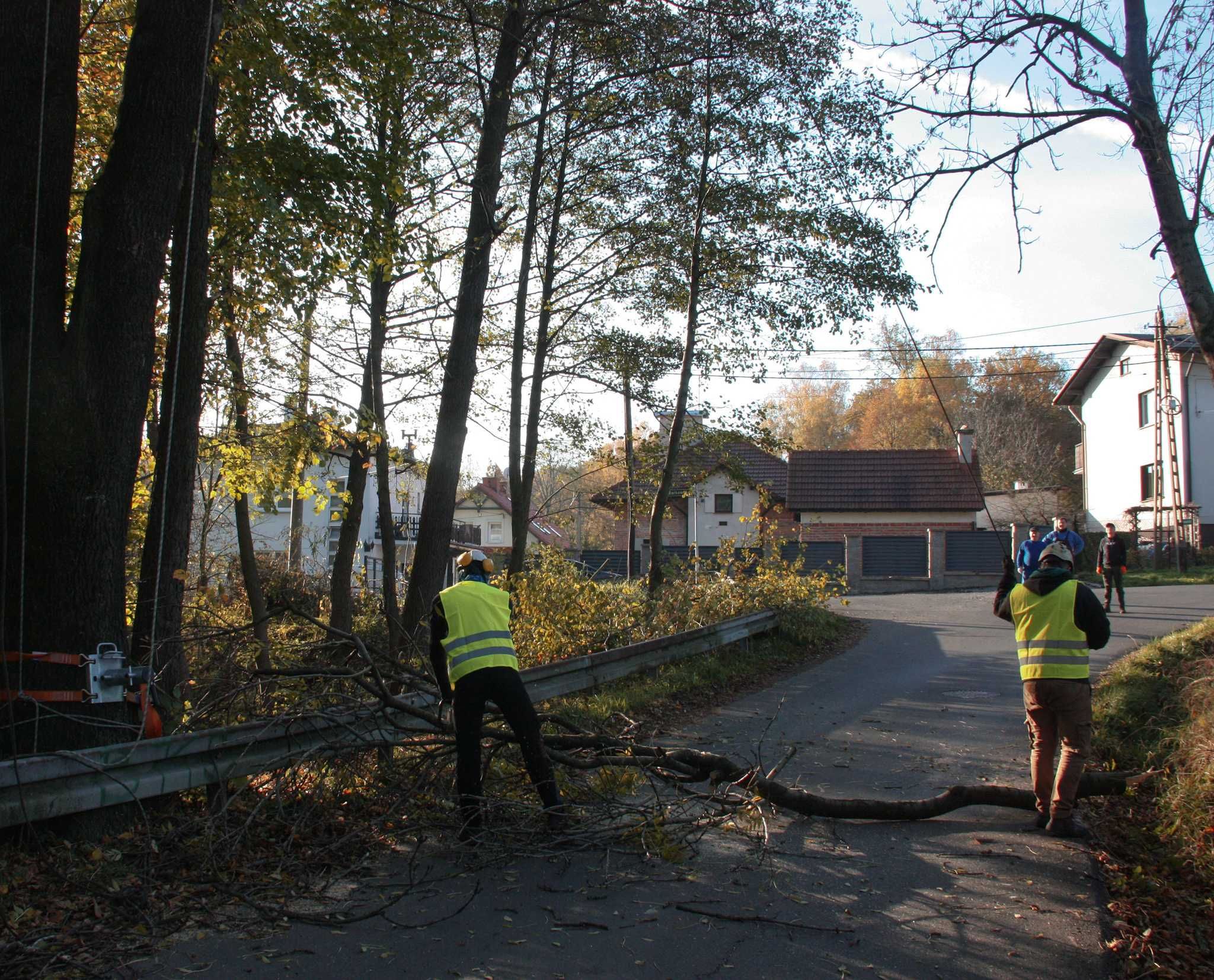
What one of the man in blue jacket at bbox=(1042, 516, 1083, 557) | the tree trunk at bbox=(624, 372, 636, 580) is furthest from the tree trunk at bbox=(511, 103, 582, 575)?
the man in blue jacket at bbox=(1042, 516, 1083, 557)

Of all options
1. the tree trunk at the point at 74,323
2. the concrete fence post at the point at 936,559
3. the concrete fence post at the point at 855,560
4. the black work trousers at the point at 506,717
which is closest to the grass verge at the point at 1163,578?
the concrete fence post at the point at 936,559

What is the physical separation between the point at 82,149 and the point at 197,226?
3.96m

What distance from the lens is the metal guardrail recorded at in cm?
502

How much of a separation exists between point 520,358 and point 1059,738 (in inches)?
523

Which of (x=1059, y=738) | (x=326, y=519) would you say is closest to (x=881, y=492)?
(x=326, y=519)

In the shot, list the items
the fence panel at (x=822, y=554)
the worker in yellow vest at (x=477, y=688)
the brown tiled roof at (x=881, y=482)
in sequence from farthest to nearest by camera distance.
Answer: the brown tiled roof at (x=881, y=482), the fence panel at (x=822, y=554), the worker in yellow vest at (x=477, y=688)

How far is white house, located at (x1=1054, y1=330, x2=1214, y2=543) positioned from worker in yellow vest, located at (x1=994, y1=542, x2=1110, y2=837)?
90.6 feet

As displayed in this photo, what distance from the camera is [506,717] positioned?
634 cm

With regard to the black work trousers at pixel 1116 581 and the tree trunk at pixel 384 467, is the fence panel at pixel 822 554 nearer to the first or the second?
the black work trousers at pixel 1116 581

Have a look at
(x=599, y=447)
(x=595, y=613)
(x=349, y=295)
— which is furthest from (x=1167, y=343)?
(x=349, y=295)

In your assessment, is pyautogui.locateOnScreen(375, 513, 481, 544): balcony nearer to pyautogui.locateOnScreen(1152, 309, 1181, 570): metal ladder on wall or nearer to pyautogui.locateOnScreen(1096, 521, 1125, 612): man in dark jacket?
pyautogui.locateOnScreen(1096, 521, 1125, 612): man in dark jacket

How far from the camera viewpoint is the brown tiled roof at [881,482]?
4534 centimetres

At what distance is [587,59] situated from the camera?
16203mm

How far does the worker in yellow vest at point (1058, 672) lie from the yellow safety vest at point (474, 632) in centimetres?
343
